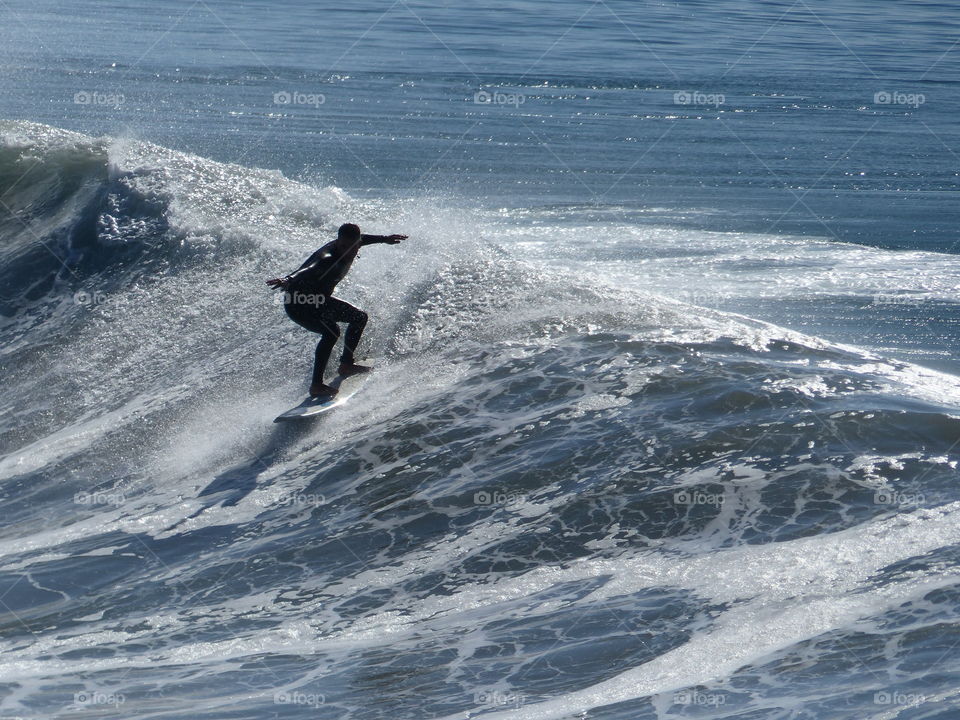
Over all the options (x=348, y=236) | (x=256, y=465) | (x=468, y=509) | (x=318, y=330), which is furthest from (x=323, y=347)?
(x=468, y=509)

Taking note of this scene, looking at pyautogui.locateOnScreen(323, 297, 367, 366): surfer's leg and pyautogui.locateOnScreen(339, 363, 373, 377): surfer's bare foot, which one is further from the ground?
pyautogui.locateOnScreen(323, 297, 367, 366): surfer's leg

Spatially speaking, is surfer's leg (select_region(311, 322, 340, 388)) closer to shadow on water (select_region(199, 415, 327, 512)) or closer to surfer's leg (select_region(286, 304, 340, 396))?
surfer's leg (select_region(286, 304, 340, 396))

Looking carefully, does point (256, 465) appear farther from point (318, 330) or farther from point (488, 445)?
point (488, 445)

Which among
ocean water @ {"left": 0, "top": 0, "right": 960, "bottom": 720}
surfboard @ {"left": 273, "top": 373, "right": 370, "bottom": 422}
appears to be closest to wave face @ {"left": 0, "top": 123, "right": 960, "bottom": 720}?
ocean water @ {"left": 0, "top": 0, "right": 960, "bottom": 720}

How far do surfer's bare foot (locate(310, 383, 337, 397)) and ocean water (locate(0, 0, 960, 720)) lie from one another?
0.29 meters

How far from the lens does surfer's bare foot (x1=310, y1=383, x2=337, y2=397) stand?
32.9 feet

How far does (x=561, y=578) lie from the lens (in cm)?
730

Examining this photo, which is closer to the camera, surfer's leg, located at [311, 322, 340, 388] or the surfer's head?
the surfer's head

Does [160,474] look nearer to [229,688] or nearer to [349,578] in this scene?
[349,578]

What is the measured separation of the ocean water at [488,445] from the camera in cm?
642

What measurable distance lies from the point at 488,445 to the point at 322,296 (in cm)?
201

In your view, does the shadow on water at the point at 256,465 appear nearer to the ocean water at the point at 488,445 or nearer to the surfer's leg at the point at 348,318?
the ocean water at the point at 488,445

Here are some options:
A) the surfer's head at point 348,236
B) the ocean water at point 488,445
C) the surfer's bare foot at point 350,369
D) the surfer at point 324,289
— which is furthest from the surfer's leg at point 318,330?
the surfer's head at point 348,236

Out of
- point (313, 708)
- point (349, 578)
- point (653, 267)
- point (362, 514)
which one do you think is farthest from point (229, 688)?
point (653, 267)
